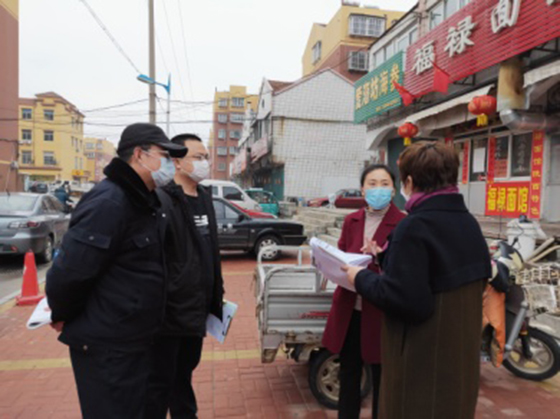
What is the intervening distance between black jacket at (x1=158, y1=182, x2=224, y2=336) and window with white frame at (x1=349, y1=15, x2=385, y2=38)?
30610 mm

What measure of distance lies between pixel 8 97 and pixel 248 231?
31.1 m

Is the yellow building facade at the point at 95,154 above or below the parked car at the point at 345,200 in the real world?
above

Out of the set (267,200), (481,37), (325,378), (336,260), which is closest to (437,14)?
(481,37)

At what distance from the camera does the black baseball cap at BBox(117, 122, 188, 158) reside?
6.46 feet

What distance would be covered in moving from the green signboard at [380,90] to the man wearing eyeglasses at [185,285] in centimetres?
1142

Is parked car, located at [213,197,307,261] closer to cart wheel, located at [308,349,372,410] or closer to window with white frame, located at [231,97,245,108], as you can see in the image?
cart wheel, located at [308,349,372,410]

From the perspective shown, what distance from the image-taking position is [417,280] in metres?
1.57

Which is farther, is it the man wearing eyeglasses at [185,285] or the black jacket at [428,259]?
the man wearing eyeglasses at [185,285]

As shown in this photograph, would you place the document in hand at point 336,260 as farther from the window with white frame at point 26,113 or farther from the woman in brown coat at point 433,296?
the window with white frame at point 26,113

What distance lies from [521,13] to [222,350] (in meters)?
7.94

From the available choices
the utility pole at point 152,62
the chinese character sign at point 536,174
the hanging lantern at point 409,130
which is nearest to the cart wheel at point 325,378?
the chinese character sign at point 536,174

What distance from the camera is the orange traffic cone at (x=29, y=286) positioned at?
5832 mm

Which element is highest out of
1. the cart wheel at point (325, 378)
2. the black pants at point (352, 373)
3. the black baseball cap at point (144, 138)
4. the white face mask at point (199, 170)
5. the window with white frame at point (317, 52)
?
the window with white frame at point (317, 52)

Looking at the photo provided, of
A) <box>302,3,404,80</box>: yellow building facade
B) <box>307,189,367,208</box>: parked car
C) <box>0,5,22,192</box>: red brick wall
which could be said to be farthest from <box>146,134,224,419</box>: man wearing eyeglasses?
<box>0,5,22,192</box>: red brick wall
